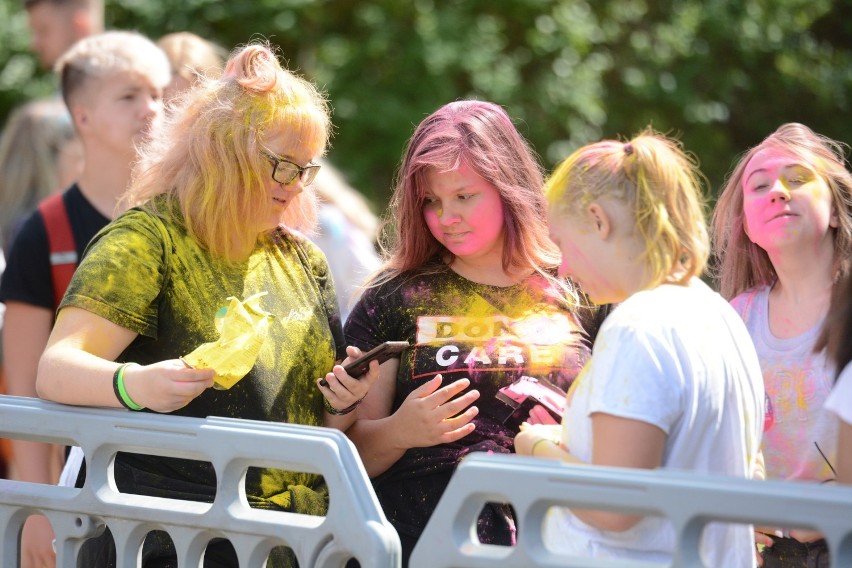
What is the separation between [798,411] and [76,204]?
7.59 ft

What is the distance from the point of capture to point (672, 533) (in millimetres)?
1985

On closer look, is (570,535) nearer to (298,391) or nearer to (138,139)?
(298,391)

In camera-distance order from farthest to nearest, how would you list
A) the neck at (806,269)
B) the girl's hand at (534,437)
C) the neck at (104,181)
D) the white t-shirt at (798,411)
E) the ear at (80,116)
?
the ear at (80,116) → the neck at (104,181) → the neck at (806,269) → the white t-shirt at (798,411) → the girl's hand at (534,437)

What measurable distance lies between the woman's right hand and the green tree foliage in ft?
18.3

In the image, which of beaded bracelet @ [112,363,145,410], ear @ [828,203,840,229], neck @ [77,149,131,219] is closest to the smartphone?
beaded bracelet @ [112,363,145,410]

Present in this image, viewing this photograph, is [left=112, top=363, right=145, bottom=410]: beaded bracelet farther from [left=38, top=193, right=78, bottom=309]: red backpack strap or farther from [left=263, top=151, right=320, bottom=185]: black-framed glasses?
[left=38, top=193, right=78, bottom=309]: red backpack strap

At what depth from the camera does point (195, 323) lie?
245cm

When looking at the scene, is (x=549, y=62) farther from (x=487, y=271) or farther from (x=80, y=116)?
(x=487, y=271)

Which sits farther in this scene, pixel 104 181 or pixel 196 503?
pixel 104 181

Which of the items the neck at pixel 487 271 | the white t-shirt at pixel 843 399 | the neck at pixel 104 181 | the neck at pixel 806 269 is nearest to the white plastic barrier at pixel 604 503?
the white t-shirt at pixel 843 399

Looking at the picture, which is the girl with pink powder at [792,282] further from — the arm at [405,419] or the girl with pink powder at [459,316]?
the arm at [405,419]

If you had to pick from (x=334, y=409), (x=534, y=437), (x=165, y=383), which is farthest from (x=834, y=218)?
(x=165, y=383)

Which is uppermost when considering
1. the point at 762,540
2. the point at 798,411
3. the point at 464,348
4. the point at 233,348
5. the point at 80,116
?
the point at 80,116

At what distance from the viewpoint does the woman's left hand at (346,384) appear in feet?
8.39
